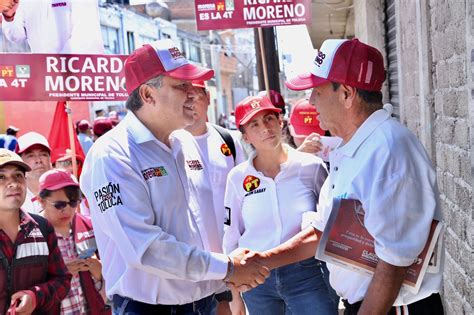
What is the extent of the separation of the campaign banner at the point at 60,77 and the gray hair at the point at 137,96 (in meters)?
3.09

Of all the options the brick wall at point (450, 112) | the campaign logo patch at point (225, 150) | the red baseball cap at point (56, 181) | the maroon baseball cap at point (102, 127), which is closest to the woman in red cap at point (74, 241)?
the red baseball cap at point (56, 181)

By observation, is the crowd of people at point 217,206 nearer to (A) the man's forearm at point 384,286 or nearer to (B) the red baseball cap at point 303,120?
(A) the man's forearm at point 384,286

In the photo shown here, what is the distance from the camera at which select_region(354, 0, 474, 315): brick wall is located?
3451 mm

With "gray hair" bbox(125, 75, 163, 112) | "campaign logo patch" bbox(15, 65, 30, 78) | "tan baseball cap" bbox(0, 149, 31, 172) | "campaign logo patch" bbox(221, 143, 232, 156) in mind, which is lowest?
"campaign logo patch" bbox(221, 143, 232, 156)

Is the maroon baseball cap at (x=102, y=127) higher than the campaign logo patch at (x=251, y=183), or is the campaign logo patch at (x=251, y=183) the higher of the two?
the maroon baseball cap at (x=102, y=127)

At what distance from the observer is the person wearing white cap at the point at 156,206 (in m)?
3.14

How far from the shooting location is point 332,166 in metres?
3.07

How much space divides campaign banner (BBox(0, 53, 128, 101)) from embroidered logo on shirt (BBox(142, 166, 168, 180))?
3.36 meters

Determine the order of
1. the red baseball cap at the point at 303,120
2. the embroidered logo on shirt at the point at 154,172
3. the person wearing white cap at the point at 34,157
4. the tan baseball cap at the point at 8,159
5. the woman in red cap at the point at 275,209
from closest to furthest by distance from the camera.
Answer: the embroidered logo on shirt at the point at 154,172 < the tan baseball cap at the point at 8,159 < the woman in red cap at the point at 275,209 < the red baseball cap at the point at 303,120 < the person wearing white cap at the point at 34,157

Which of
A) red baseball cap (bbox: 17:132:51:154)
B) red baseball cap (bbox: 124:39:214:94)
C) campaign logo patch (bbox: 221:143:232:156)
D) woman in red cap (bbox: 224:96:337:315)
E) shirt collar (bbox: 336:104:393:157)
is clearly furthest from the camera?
red baseball cap (bbox: 17:132:51:154)

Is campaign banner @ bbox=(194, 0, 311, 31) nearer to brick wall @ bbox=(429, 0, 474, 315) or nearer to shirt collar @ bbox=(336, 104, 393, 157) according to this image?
brick wall @ bbox=(429, 0, 474, 315)

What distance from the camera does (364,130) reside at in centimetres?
283

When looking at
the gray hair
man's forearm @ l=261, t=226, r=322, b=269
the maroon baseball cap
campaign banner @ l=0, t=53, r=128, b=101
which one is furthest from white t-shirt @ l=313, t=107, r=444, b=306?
the maroon baseball cap

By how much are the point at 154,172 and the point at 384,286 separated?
125 centimetres
